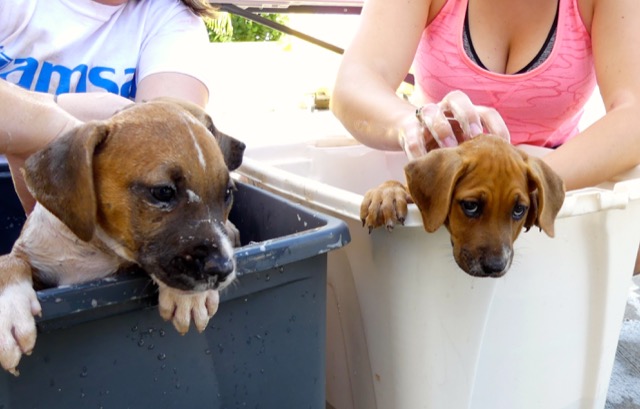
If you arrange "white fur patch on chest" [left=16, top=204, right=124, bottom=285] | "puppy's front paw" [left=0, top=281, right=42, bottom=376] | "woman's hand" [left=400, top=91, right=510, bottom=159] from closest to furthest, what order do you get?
"puppy's front paw" [left=0, top=281, right=42, bottom=376] < "white fur patch on chest" [left=16, top=204, right=124, bottom=285] < "woman's hand" [left=400, top=91, right=510, bottom=159]

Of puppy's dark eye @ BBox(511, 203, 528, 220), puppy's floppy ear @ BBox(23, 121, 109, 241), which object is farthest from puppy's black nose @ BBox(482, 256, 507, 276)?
puppy's floppy ear @ BBox(23, 121, 109, 241)

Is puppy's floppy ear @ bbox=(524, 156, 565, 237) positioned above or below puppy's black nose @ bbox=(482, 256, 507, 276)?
above

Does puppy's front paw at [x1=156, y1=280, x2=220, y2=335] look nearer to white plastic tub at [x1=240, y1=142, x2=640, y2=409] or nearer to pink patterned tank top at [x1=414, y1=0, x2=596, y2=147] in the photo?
white plastic tub at [x1=240, y1=142, x2=640, y2=409]

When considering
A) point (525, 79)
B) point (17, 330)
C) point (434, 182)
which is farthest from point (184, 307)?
point (525, 79)

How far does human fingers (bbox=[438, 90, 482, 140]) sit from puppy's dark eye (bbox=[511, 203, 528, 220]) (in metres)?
0.19

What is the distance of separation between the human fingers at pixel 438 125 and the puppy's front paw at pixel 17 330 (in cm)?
78

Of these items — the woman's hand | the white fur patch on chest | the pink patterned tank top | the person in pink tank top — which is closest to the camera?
the white fur patch on chest

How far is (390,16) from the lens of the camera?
1739mm

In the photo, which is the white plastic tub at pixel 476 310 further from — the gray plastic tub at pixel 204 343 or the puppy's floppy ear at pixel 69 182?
the puppy's floppy ear at pixel 69 182

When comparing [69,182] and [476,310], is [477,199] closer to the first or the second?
[476,310]

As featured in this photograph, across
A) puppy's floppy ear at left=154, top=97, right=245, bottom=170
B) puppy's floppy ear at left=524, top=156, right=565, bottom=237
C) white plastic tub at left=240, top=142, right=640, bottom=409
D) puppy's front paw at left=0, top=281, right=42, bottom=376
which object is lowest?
white plastic tub at left=240, top=142, right=640, bottom=409

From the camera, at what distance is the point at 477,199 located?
1216 millimetres

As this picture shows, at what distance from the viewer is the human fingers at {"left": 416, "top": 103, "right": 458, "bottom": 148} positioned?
133 cm

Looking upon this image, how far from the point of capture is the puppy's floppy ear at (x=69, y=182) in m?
0.96
